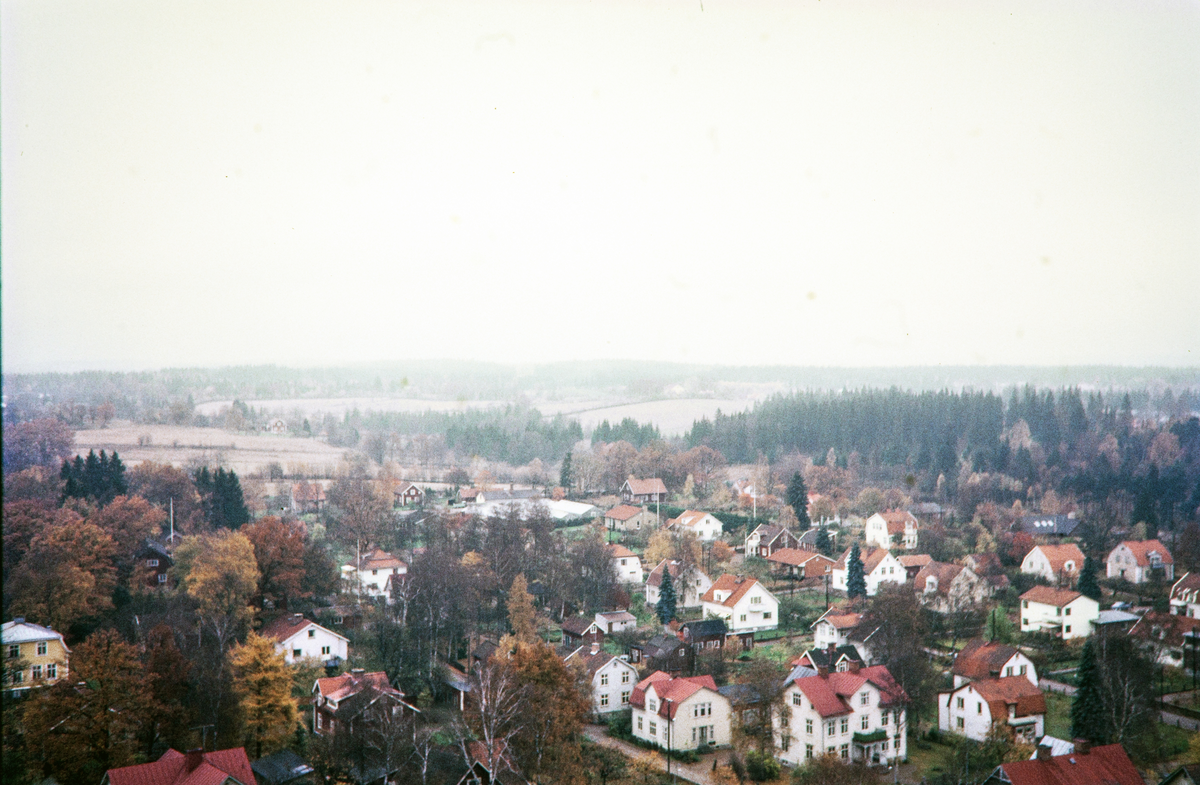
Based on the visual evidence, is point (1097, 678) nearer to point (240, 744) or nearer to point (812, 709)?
point (812, 709)

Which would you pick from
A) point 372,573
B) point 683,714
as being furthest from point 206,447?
point 683,714

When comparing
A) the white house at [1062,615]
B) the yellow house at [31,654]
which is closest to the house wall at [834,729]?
the white house at [1062,615]

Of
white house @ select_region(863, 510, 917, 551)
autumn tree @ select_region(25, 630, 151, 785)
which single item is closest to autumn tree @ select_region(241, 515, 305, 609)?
autumn tree @ select_region(25, 630, 151, 785)

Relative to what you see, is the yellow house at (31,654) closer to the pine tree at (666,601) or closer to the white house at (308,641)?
the white house at (308,641)

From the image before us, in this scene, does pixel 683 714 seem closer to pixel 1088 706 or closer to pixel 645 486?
pixel 1088 706

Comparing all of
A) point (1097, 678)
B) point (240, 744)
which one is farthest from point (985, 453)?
point (240, 744)
